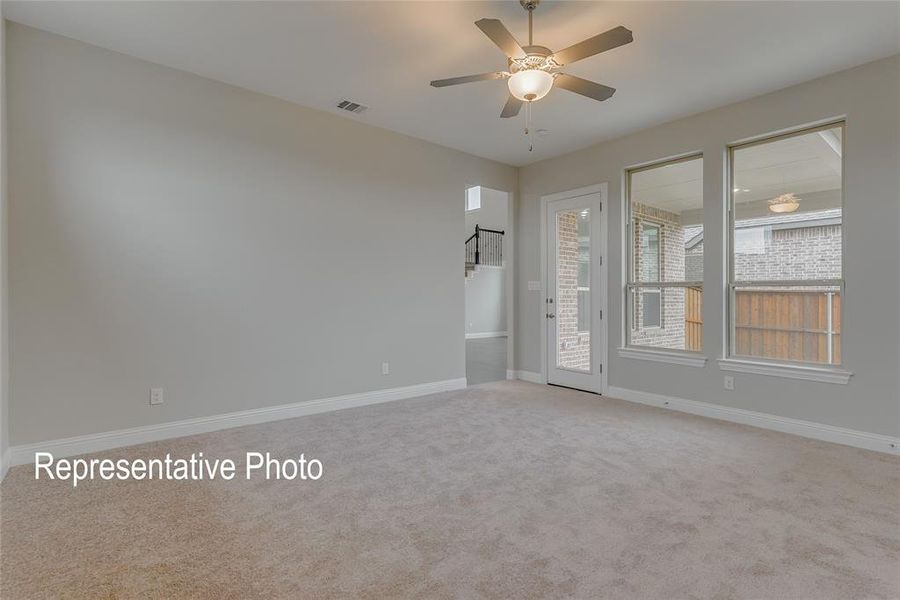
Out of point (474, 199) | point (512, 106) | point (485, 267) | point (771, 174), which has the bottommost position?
point (485, 267)

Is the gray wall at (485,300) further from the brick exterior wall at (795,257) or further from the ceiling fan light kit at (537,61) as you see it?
the ceiling fan light kit at (537,61)

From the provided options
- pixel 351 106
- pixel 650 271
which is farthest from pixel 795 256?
pixel 351 106

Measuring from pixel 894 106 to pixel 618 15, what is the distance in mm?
2287

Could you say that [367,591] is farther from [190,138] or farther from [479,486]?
[190,138]

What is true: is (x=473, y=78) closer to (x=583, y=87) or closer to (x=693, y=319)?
(x=583, y=87)

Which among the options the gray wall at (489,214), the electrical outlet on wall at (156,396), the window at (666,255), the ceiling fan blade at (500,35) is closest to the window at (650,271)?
the window at (666,255)

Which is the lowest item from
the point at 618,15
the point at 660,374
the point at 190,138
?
the point at 660,374

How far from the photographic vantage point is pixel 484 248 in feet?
41.3

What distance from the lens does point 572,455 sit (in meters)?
3.20

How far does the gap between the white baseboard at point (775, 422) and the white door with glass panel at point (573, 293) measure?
0.63 metres

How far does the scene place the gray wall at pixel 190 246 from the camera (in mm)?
3041

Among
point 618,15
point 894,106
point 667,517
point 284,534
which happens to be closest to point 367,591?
point 284,534

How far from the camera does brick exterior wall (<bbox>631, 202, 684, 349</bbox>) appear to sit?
15.1 feet

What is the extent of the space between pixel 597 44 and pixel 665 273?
3.04 m
